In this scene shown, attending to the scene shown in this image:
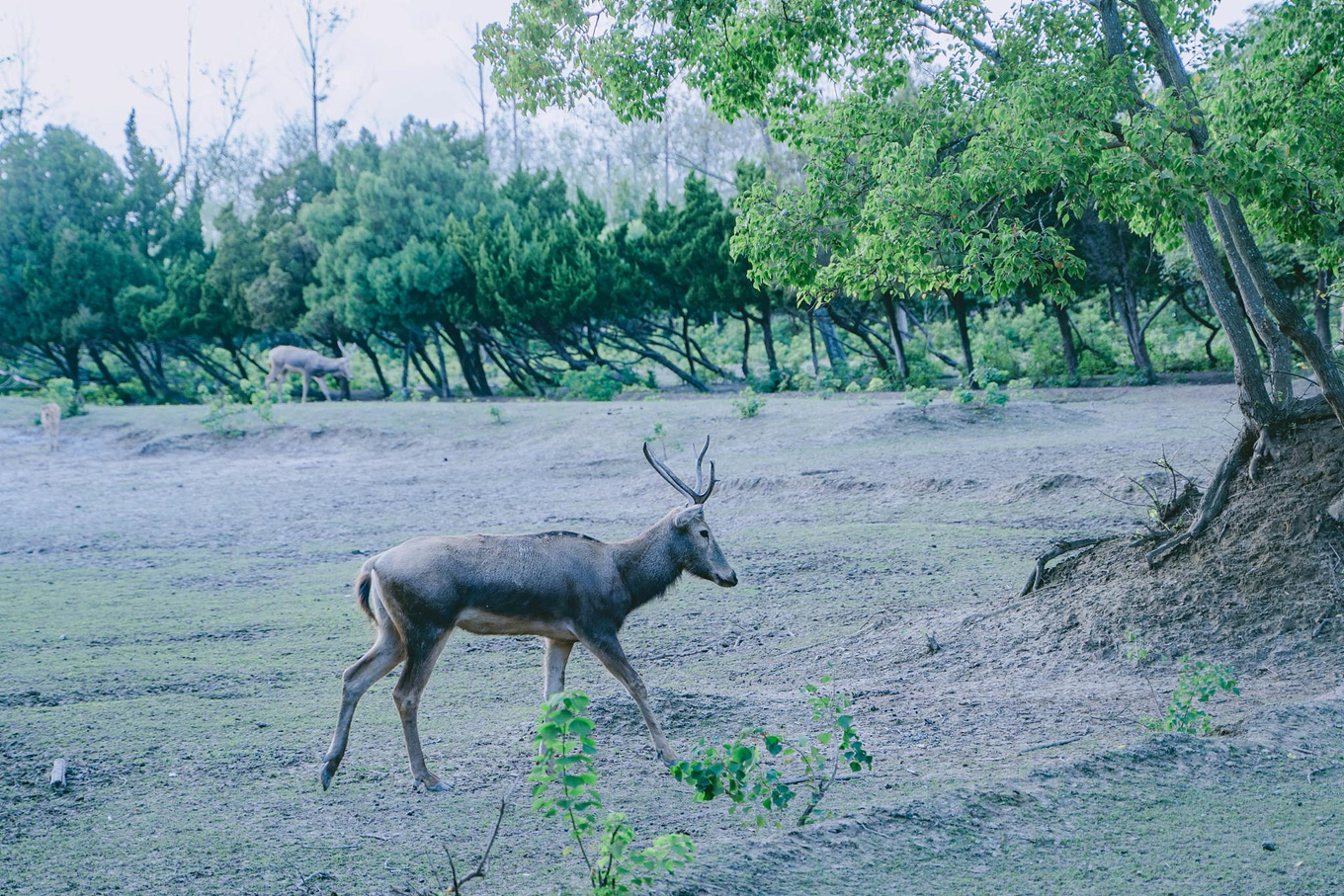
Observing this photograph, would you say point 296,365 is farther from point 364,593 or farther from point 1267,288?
point 1267,288

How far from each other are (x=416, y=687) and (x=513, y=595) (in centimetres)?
62

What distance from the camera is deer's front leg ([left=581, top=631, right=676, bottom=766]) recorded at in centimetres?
575

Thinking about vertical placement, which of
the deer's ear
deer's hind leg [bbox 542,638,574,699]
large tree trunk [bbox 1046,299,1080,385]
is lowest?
deer's hind leg [bbox 542,638,574,699]

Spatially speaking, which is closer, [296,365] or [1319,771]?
[1319,771]

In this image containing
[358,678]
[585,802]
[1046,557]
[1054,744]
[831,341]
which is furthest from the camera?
[831,341]

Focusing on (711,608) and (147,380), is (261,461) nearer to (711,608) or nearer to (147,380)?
(711,608)

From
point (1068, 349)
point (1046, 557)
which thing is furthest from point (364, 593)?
point (1068, 349)

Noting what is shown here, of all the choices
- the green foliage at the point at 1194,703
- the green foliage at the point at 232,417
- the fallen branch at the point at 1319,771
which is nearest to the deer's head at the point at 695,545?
the green foliage at the point at 1194,703

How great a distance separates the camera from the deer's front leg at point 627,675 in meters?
5.75

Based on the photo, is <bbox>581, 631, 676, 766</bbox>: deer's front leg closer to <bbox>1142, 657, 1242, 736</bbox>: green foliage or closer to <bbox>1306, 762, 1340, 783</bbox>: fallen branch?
<bbox>1142, 657, 1242, 736</bbox>: green foliage

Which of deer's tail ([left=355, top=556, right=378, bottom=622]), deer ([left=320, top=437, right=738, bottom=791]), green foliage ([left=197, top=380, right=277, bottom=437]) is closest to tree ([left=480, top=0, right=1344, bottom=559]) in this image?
deer ([left=320, top=437, right=738, bottom=791])

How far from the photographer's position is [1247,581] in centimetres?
758

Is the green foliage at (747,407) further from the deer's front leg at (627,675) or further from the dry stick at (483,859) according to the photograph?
the dry stick at (483,859)

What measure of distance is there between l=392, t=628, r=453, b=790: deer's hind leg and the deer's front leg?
744mm
